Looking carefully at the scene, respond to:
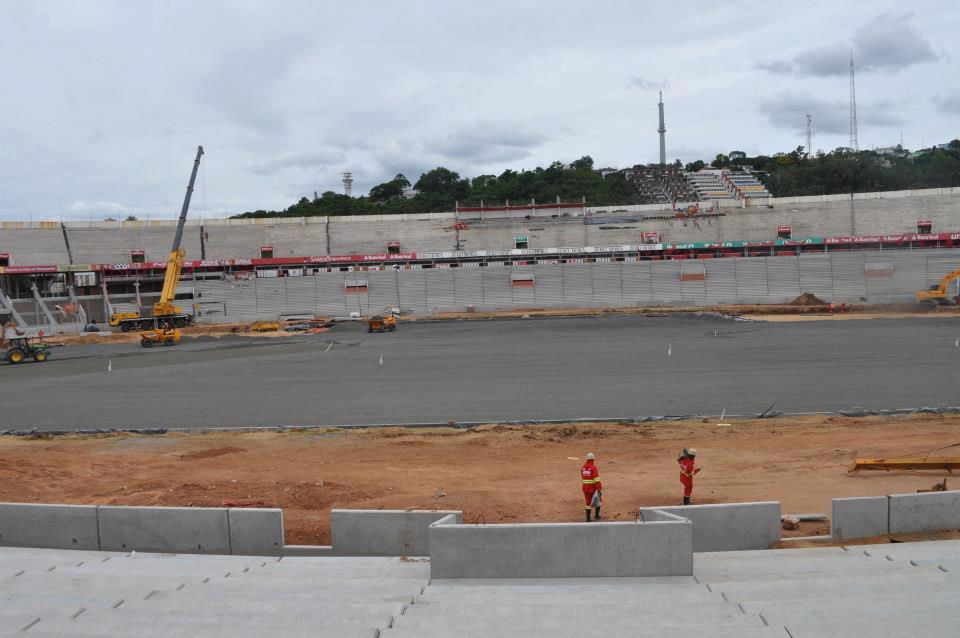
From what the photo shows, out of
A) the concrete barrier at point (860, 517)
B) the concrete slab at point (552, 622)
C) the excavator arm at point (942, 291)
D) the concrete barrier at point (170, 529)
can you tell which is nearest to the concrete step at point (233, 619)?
the concrete slab at point (552, 622)

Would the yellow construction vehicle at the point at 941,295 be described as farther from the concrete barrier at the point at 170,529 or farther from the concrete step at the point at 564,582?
the concrete barrier at the point at 170,529

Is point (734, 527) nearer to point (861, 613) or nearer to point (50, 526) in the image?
point (861, 613)

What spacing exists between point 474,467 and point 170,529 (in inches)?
282

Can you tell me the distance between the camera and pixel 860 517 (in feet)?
37.2

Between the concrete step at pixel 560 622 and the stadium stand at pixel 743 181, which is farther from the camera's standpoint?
the stadium stand at pixel 743 181

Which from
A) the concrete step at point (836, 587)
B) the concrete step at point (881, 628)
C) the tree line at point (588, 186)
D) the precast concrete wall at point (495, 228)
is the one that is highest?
the tree line at point (588, 186)

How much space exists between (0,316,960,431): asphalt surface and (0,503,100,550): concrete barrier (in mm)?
9900

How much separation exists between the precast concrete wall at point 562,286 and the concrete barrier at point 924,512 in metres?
54.4

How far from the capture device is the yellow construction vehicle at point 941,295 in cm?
5478

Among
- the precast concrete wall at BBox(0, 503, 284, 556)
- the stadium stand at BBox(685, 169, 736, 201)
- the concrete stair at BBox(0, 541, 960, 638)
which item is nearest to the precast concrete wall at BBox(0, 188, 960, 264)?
the precast concrete wall at BBox(0, 503, 284, 556)

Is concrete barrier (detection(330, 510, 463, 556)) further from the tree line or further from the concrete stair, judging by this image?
the tree line

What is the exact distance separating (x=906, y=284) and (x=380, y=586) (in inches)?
2454

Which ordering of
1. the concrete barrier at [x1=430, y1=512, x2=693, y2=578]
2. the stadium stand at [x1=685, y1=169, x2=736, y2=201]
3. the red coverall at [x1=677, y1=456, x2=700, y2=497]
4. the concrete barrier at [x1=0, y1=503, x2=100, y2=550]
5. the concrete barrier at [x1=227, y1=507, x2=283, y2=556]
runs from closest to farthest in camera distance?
the concrete barrier at [x1=430, y1=512, x2=693, y2=578]
the concrete barrier at [x1=227, y1=507, x2=283, y2=556]
the concrete barrier at [x1=0, y1=503, x2=100, y2=550]
the red coverall at [x1=677, y1=456, x2=700, y2=497]
the stadium stand at [x1=685, y1=169, x2=736, y2=201]

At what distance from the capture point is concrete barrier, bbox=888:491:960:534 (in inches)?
445
